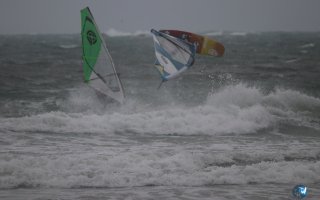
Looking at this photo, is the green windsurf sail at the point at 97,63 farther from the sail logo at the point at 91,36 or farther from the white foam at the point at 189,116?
the white foam at the point at 189,116

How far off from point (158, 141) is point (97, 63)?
4084 mm

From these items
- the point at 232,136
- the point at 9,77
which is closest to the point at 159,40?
the point at 232,136

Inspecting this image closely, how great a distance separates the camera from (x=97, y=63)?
16.9 metres

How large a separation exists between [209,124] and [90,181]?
6.45m

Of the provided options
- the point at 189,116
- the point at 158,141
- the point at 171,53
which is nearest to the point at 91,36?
the point at 171,53

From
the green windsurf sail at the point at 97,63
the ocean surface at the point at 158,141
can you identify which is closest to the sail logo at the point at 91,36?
the green windsurf sail at the point at 97,63

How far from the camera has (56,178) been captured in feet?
34.2

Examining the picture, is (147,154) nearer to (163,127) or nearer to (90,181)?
(90,181)

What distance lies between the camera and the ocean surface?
10.2m

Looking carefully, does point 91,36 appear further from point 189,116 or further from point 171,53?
point 189,116

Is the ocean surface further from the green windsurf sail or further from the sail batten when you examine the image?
the sail batten

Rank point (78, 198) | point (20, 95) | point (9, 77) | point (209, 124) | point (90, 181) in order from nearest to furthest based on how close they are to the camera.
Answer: point (78, 198)
point (90, 181)
point (209, 124)
point (20, 95)
point (9, 77)

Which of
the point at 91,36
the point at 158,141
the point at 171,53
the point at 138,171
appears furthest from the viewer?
the point at 91,36

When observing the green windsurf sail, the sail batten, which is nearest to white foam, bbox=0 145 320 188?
the sail batten
